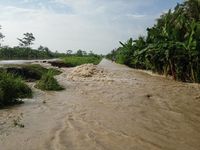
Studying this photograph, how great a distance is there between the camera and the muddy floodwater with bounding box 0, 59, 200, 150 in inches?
239

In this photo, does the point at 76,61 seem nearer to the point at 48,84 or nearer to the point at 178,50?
the point at 178,50

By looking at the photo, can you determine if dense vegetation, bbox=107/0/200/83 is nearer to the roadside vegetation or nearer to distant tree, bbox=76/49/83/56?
the roadside vegetation

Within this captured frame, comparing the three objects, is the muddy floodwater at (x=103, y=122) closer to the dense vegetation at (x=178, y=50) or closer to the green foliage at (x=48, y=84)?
the green foliage at (x=48, y=84)

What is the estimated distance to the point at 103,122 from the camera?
7.84m

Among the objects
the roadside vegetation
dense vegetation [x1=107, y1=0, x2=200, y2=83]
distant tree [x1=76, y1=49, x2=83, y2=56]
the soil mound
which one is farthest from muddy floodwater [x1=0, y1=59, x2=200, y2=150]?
distant tree [x1=76, y1=49, x2=83, y2=56]

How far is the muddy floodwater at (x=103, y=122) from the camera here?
608 centimetres

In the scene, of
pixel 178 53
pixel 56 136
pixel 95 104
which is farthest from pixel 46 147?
pixel 178 53

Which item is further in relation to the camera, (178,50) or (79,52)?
(79,52)

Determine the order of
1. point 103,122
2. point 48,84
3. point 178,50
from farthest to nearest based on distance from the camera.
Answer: point 178,50 → point 48,84 → point 103,122

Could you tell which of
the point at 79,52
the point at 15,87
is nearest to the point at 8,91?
the point at 15,87

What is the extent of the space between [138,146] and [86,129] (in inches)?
56.9

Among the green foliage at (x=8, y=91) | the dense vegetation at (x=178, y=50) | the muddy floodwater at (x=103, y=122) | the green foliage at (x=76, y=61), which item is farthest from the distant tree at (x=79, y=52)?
the green foliage at (x=8, y=91)

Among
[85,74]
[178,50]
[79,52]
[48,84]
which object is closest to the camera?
[48,84]

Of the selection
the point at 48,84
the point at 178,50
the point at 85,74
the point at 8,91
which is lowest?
the point at 85,74
